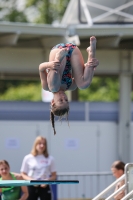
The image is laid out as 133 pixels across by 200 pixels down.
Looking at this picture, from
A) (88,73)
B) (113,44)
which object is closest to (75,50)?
(88,73)

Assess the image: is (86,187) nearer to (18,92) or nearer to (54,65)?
(54,65)

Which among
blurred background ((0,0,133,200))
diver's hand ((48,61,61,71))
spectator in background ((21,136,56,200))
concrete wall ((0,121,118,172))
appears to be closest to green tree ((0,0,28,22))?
blurred background ((0,0,133,200))

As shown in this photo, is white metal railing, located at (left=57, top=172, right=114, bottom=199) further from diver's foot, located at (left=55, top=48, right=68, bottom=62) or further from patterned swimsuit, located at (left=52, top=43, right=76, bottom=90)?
diver's foot, located at (left=55, top=48, right=68, bottom=62)

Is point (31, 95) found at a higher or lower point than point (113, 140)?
higher

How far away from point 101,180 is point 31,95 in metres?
23.8

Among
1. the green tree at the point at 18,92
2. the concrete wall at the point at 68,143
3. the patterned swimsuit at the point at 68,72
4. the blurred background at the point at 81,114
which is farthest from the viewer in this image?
the green tree at the point at 18,92

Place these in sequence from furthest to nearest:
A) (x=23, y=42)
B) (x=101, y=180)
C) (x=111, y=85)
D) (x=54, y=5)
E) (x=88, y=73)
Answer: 1. (x=111, y=85)
2. (x=54, y=5)
3. (x=23, y=42)
4. (x=101, y=180)
5. (x=88, y=73)

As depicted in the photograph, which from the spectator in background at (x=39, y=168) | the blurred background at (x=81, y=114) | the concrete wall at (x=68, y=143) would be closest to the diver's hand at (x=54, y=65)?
the spectator in background at (x=39, y=168)

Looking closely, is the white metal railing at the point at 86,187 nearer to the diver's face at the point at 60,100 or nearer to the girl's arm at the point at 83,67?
the girl's arm at the point at 83,67

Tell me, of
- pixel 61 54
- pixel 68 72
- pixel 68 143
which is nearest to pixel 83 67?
pixel 68 72

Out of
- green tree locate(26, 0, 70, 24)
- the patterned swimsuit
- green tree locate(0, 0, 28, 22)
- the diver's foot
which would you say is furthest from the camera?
green tree locate(0, 0, 28, 22)

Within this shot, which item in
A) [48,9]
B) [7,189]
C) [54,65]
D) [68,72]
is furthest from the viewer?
[48,9]

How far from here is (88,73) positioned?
22.0 feet

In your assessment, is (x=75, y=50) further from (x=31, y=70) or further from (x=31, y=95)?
(x=31, y=95)
